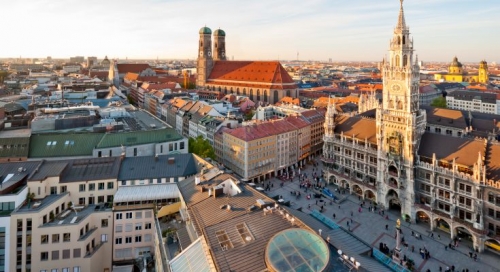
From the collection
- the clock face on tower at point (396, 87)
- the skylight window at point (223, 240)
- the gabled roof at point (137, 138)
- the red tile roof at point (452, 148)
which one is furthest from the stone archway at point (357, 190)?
the skylight window at point (223, 240)

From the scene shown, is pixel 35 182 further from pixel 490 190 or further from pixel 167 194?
pixel 490 190

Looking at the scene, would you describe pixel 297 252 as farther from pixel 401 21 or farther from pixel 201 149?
pixel 201 149

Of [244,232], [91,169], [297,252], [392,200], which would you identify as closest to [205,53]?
[392,200]

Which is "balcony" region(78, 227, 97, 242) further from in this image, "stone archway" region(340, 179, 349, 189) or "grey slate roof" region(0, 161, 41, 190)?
"stone archway" region(340, 179, 349, 189)

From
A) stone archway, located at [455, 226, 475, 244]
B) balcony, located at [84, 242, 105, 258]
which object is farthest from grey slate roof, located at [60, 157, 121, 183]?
stone archway, located at [455, 226, 475, 244]

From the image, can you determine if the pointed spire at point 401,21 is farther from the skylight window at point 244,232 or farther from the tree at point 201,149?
the skylight window at point 244,232
